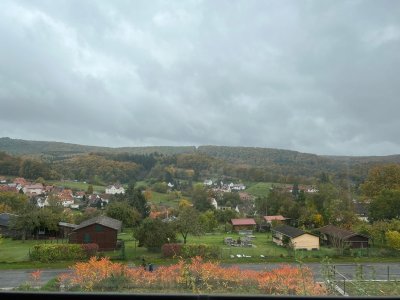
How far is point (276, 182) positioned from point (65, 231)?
12001mm

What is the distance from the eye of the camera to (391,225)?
38.7 ft

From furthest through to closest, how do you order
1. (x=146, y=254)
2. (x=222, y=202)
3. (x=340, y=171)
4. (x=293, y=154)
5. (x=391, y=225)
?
1. (x=222, y=202)
2. (x=293, y=154)
3. (x=340, y=171)
4. (x=391, y=225)
5. (x=146, y=254)

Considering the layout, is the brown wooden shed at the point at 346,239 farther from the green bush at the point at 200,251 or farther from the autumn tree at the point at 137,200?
the autumn tree at the point at 137,200

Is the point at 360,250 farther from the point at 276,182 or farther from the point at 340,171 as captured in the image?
the point at 276,182

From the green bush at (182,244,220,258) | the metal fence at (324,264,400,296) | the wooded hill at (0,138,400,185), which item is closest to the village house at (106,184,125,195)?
the wooded hill at (0,138,400,185)

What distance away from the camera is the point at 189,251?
9.36 m

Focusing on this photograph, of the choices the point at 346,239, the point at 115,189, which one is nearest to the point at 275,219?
the point at 346,239

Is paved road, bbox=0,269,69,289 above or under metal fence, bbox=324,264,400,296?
under

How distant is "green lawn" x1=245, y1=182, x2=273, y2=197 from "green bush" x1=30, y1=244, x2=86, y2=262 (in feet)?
46.0

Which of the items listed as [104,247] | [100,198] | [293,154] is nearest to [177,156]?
[100,198]

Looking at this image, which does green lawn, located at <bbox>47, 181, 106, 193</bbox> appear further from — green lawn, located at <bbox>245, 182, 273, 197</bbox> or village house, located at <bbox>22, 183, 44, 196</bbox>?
green lawn, located at <bbox>245, 182, 273, 197</bbox>

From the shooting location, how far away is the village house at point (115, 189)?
18.6 meters

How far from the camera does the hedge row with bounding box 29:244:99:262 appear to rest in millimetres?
8891

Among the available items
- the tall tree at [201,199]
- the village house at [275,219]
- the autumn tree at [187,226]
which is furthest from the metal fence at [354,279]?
the tall tree at [201,199]
